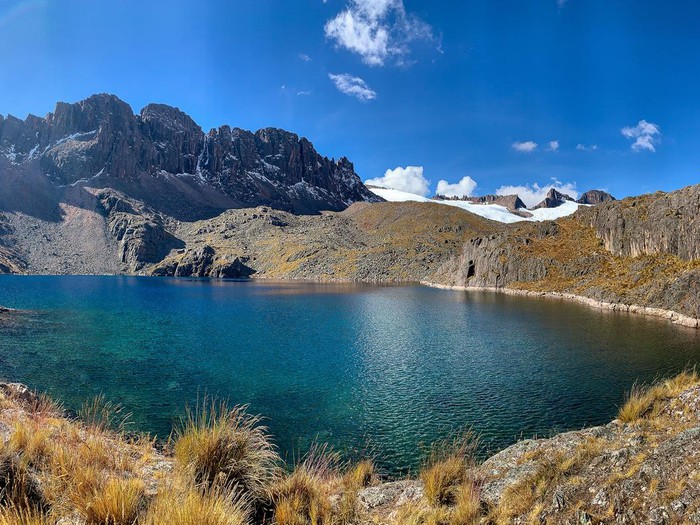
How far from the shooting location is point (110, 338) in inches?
1832

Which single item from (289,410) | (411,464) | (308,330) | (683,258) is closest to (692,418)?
(411,464)

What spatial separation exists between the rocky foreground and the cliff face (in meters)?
62.9

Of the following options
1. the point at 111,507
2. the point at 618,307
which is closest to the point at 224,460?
the point at 111,507

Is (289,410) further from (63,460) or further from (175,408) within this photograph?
(63,460)

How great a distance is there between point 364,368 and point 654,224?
88143 mm

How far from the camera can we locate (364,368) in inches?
1353

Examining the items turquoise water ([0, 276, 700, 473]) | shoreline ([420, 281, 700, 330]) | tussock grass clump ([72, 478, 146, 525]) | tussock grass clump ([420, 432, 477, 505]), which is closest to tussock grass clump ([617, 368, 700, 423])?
turquoise water ([0, 276, 700, 473])

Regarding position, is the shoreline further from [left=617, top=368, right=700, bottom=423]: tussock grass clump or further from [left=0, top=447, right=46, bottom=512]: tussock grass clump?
[left=0, top=447, right=46, bottom=512]: tussock grass clump

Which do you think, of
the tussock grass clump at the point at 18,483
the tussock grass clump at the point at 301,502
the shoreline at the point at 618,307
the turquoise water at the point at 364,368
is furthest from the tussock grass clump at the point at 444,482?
the shoreline at the point at 618,307

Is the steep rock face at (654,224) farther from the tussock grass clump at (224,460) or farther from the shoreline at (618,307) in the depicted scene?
the tussock grass clump at (224,460)

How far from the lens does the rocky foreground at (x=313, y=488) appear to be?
6.60 metres

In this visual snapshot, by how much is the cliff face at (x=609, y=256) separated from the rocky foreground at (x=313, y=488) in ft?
206

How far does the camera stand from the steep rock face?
3103 inches

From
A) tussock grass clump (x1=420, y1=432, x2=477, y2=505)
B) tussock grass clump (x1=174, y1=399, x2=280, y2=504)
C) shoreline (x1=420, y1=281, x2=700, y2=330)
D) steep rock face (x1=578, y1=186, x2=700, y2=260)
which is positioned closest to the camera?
tussock grass clump (x1=174, y1=399, x2=280, y2=504)
